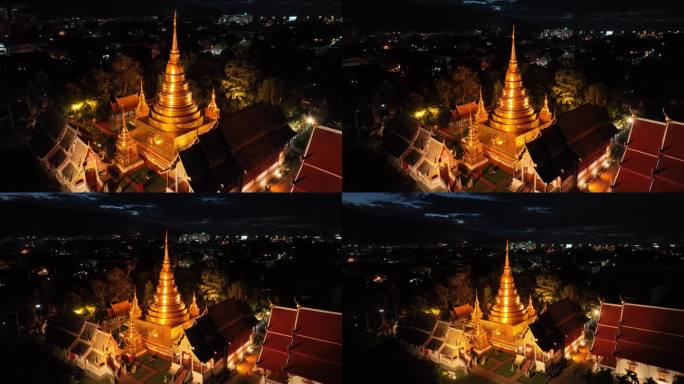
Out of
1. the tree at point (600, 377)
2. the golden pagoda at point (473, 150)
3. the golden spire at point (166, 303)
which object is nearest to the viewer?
the golden pagoda at point (473, 150)

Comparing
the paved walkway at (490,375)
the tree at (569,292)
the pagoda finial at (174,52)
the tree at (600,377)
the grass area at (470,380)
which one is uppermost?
the pagoda finial at (174,52)

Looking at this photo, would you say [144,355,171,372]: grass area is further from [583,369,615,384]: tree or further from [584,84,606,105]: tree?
[584,84,606,105]: tree

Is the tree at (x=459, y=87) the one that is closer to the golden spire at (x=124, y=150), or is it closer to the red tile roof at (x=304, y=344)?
the red tile roof at (x=304, y=344)

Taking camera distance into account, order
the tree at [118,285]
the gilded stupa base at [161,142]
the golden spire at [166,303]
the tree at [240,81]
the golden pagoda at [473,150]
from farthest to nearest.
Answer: the tree at [118,285] → the golden spire at [166,303] → the tree at [240,81] → the golden pagoda at [473,150] → the gilded stupa base at [161,142]

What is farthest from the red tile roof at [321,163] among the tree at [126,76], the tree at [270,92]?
the tree at [126,76]

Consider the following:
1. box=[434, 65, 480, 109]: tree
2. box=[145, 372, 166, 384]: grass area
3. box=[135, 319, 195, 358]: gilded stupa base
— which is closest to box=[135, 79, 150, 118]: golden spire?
box=[135, 319, 195, 358]: gilded stupa base

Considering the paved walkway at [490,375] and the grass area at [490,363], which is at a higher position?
the grass area at [490,363]

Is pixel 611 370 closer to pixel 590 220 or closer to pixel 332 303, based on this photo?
pixel 590 220

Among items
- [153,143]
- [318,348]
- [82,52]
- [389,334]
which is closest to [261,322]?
[318,348]
